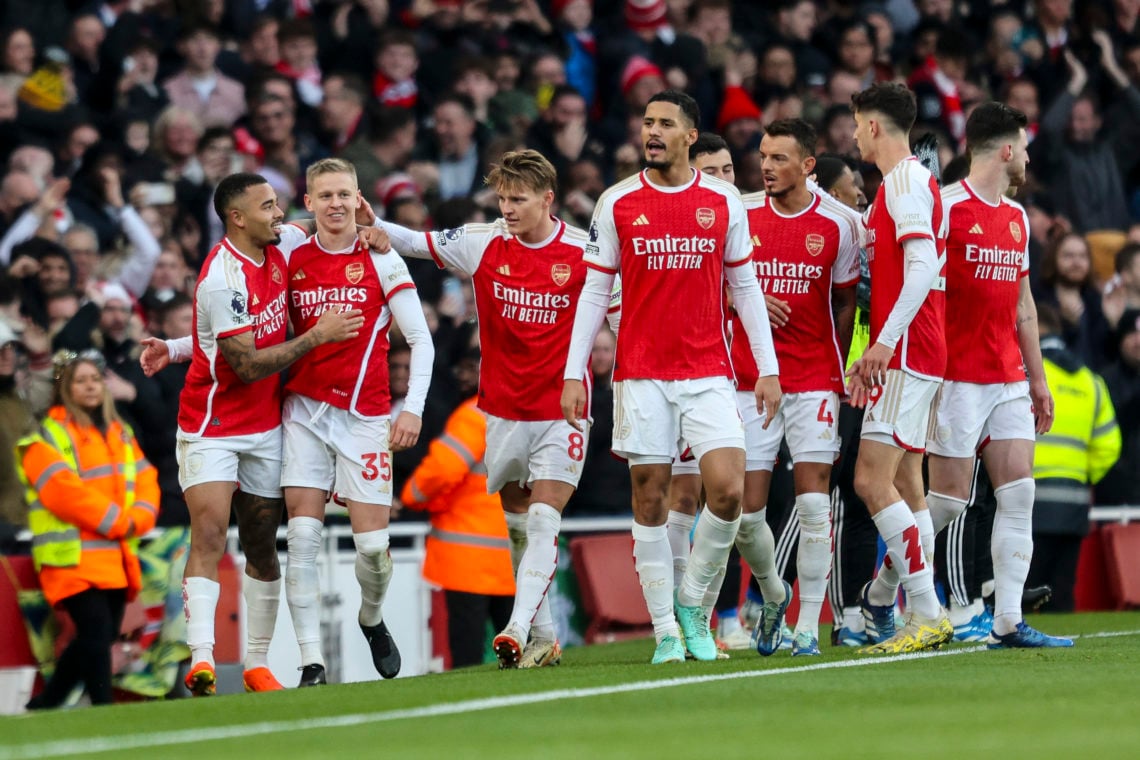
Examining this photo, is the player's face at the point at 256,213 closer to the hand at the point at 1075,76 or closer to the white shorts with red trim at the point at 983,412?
the white shorts with red trim at the point at 983,412

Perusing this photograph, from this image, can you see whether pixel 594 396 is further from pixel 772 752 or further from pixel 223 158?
pixel 772 752

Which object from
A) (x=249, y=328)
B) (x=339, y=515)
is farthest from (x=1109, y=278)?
(x=249, y=328)

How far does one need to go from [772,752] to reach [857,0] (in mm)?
16030

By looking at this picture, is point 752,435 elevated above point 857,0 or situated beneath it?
situated beneath

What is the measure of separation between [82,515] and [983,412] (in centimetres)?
484

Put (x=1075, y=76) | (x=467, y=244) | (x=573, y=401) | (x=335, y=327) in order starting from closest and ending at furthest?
(x=573, y=401) < (x=335, y=327) < (x=467, y=244) < (x=1075, y=76)

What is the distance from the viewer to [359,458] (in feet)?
30.9

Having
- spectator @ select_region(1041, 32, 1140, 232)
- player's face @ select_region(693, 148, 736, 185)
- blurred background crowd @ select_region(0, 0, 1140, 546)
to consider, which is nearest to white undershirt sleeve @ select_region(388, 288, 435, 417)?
player's face @ select_region(693, 148, 736, 185)

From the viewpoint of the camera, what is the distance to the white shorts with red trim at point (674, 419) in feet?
28.9

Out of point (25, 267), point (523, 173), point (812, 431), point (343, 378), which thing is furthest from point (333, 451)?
point (25, 267)

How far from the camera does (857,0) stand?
20.9 meters

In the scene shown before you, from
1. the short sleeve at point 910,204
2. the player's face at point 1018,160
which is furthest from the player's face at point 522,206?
→ the player's face at point 1018,160

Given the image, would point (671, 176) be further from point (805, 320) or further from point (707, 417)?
point (805, 320)

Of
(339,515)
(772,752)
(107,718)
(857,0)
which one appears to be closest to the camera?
(772,752)
